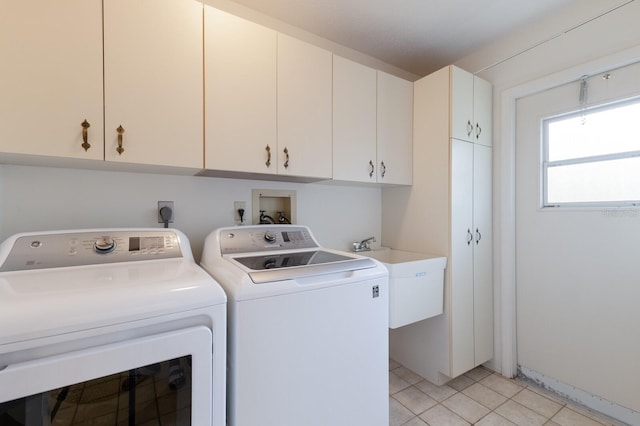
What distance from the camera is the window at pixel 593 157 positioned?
5.49 feet

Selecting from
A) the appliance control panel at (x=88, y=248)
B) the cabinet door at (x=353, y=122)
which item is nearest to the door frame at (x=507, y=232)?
the cabinet door at (x=353, y=122)

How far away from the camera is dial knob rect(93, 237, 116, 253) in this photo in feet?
3.86

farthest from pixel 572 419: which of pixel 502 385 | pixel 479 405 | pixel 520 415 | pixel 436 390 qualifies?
pixel 436 390

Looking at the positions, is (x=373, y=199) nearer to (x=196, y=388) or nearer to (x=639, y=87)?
(x=639, y=87)

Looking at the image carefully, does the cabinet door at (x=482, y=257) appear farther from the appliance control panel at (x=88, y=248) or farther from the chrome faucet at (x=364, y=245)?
the appliance control panel at (x=88, y=248)

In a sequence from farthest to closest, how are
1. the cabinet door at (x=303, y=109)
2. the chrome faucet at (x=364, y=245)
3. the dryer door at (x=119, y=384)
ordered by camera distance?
1. the chrome faucet at (x=364, y=245)
2. the cabinet door at (x=303, y=109)
3. the dryer door at (x=119, y=384)

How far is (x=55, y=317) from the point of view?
689 millimetres

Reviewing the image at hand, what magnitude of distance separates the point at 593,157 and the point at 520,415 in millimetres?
1698

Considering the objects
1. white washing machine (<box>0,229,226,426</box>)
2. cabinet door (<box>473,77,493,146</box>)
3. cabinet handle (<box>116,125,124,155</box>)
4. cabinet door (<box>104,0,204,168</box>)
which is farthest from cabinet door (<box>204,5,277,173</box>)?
cabinet door (<box>473,77,493,146</box>)

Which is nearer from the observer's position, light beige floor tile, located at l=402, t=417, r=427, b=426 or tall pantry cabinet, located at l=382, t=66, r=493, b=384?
light beige floor tile, located at l=402, t=417, r=427, b=426

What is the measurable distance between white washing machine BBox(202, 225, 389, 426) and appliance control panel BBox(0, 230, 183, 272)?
227 millimetres

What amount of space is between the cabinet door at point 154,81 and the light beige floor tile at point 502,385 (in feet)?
8.00

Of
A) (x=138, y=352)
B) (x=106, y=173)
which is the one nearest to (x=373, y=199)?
(x=106, y=173)

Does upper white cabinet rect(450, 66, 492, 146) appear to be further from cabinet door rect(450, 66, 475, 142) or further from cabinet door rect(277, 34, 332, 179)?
cabinet door rect(277, 34, 332, 179)
